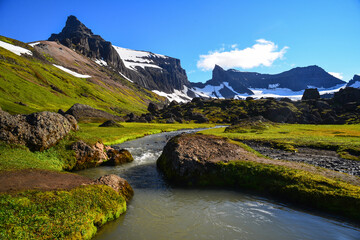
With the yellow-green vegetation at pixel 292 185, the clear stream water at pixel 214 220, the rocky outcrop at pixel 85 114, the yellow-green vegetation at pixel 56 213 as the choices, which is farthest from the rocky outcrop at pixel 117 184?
the rocky outcrop at pixel 85 114

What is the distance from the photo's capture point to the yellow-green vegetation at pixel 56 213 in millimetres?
9117

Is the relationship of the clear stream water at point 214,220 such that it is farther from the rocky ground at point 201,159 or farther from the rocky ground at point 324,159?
the rocky ground at point 324,159

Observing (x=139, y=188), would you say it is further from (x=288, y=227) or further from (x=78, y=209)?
(x=288, y=227)

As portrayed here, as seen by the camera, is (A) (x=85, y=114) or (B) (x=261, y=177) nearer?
(B) (x=261, y=177)

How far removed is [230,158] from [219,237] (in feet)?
40.6

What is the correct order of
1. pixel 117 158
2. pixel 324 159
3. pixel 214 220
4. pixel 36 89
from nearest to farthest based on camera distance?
pixel 214 220, pixel 117 158, pixel 324 159, pixel 36 89

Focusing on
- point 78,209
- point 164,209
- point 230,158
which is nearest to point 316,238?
point 164,209

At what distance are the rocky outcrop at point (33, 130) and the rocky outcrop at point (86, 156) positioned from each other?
3.10 m

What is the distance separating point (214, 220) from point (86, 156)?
68.9 feet

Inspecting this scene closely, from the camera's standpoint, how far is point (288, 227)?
12.7 metres

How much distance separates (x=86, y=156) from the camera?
26781mm

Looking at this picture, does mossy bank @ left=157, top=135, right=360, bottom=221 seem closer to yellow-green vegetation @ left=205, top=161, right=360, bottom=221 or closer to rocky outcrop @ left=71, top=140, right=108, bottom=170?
yellow-green vegetation @ left=205, top=161, right=360, bottom=221

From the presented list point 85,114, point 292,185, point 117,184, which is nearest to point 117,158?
point 117,184

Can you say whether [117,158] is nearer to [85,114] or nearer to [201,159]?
[201,159]
